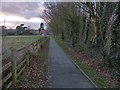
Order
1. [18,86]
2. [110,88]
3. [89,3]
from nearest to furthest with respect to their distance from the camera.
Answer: [18,86] < [110,88] < [89,3]

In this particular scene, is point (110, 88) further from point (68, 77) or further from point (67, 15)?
point (67, 15)

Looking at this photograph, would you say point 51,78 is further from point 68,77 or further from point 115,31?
point 115,31

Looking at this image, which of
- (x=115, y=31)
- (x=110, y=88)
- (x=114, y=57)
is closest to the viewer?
(x=110, y=88)

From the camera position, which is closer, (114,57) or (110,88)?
(110,88)

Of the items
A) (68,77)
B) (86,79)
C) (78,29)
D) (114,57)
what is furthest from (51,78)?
(78,29)

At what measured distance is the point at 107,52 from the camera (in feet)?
46.1

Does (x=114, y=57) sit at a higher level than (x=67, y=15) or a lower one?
lower

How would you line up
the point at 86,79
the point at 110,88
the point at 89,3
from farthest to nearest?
the point at 89,3, the point at 86,79, the point at 110,88

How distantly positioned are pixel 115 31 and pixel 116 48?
123cm

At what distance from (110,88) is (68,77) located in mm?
2452

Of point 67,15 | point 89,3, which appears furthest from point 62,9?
point 89,3

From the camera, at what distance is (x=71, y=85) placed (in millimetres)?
9070

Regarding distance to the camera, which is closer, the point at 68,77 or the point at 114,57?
the point at 68,77

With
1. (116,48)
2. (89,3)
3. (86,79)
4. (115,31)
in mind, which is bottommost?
(86,79)
